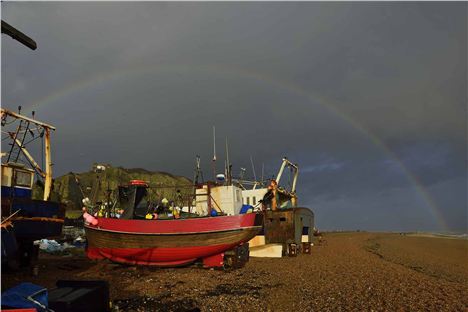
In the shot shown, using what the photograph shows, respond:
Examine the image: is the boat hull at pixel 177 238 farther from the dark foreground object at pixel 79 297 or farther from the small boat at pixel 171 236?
the dark foreground object at pixel 79 297

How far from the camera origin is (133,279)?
16516mm

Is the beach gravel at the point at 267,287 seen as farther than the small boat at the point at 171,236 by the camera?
No

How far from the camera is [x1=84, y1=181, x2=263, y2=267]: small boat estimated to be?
19438 millimetres

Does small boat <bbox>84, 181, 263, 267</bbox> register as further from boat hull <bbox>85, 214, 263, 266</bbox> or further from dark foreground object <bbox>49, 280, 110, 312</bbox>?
dark foreground object <bbox>49, 280, 110, 312</bbox>

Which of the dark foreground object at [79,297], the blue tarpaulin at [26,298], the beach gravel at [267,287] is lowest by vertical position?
the beach gravel at [267,287]

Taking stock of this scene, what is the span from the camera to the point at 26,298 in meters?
6.53

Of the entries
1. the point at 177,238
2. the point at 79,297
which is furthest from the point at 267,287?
the point at 79,297

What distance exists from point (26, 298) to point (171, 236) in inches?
516

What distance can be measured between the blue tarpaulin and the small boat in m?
12.5

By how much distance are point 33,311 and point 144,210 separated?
615 inches

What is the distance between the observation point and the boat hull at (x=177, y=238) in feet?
63.8

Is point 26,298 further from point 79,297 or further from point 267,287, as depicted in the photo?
point 267,287

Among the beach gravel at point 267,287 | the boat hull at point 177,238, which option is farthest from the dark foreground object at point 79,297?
the boat hull at point 177,238

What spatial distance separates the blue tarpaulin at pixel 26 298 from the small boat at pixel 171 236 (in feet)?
41.0
